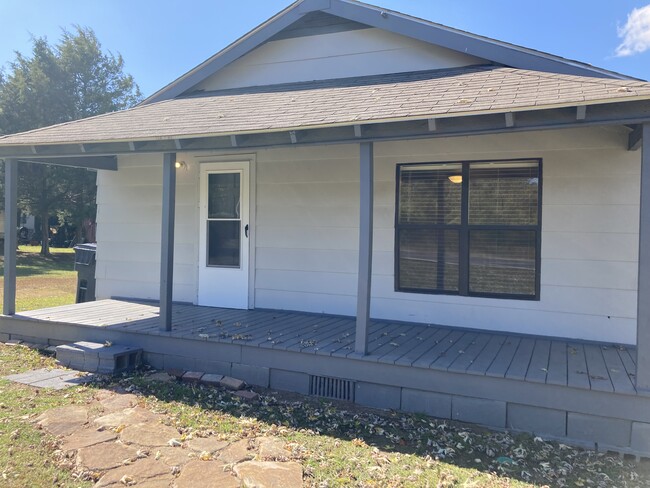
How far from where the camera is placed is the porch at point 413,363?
3732 mm

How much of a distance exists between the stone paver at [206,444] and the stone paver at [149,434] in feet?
0.62

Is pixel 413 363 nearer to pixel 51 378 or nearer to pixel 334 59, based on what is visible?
pixel 51 378

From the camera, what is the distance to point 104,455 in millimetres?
3348

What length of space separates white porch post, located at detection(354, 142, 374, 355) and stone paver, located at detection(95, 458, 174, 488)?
78.2 inches

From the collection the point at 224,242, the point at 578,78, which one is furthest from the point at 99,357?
the point at 578,78

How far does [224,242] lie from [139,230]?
155cm

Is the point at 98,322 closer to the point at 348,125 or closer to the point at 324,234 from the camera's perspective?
the point at 324,234

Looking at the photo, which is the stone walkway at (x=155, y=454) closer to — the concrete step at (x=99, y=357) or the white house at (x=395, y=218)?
the concrete step at (x=99, y=357)

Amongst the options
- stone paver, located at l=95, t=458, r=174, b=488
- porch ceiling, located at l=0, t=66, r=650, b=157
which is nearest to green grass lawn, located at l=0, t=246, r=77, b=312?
porch ceiling, located at l=0, t=66, r=650, b=157

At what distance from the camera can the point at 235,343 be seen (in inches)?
197

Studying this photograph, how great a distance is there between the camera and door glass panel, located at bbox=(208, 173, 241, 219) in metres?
6.89

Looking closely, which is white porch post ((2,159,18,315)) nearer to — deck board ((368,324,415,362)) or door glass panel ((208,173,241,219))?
door glass panel ((208,173,241,219))

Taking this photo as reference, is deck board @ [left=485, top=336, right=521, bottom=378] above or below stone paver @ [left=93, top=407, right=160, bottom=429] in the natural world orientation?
above

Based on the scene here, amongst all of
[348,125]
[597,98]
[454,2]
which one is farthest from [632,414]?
[454,2]
